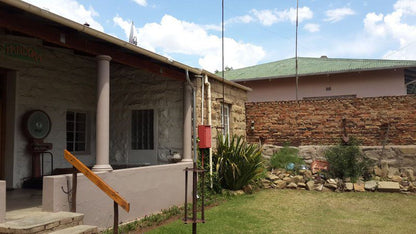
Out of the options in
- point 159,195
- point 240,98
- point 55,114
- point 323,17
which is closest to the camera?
point 159,195

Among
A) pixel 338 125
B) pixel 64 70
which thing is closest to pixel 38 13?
pixel 64 70

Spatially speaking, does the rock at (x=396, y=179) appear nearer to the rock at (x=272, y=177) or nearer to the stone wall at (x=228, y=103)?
the rock at (x=272, y=177)

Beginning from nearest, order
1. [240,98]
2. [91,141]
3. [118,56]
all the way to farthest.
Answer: [118,56]
[91,141]
[240,98]

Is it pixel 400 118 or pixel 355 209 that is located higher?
pixel 400 118

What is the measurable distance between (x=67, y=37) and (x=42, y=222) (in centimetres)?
265

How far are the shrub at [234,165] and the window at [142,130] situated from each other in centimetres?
172

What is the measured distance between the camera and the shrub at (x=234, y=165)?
28.5ft

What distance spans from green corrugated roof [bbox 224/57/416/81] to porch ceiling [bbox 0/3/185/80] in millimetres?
8327

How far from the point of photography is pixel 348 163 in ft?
30.8

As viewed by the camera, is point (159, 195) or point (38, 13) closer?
point (38, 13)

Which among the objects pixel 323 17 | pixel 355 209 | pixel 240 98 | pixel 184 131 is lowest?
pixel 355 209

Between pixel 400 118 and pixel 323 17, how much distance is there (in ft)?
16.2

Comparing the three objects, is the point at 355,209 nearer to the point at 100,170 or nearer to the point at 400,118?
the point at 400,118

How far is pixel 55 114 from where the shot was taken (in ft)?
25.5
